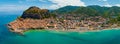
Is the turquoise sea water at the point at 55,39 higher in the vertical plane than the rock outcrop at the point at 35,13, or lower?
lower

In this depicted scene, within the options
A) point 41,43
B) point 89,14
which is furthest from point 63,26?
point 89,14

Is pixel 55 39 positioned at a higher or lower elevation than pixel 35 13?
lower

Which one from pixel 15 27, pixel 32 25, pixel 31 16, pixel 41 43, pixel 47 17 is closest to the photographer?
pixel 41 43

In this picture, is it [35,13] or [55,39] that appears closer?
[55,39]

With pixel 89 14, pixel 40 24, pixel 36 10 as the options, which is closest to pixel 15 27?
pixel 40 24

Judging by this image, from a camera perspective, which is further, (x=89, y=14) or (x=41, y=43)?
(x=89, y=14)

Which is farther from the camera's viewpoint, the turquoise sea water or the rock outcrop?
the rock outcrop

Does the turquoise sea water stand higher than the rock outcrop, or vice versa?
the rock outcrop

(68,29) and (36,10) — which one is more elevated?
(36,10)

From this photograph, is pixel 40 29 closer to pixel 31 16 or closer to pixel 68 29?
pixel 68 29

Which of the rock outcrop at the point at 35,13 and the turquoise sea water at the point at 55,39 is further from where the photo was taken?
the rock outcrop at the point at 35,13

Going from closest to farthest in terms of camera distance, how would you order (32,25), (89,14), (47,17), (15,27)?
(15,27) → (32,25) → (47,17) → (89,14)
